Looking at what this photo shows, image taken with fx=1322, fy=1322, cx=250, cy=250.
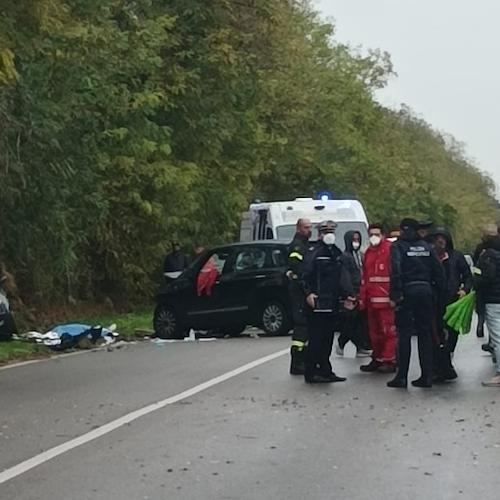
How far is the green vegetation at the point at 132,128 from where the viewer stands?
23672mm

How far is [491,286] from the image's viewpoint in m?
14.5

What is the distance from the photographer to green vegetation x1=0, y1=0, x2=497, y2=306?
2367 cm

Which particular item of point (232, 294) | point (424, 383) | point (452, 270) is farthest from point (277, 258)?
point (424, 383)

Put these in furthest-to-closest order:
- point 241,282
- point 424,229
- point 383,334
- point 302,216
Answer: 1. point 302,216
2. point 241,282
3. point 383,334
4. point 424,229

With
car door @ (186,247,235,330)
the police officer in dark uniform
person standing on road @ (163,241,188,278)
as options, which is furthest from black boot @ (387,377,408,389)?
person standing on road @ (163,241,188,278)

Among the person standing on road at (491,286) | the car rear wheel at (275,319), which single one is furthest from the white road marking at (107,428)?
the car rear wheel at (275,319)

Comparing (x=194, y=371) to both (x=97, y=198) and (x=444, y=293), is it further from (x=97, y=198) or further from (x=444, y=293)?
(x=97, y=198)

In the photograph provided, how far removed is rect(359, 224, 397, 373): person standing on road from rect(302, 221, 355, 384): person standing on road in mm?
1014

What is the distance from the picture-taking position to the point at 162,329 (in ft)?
81.9

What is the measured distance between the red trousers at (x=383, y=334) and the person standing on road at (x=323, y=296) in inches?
43.9

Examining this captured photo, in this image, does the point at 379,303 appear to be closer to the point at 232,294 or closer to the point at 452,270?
the point at 452,270

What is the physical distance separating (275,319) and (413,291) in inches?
372

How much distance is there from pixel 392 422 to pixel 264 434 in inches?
53.6

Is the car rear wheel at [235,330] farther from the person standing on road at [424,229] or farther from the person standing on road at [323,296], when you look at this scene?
the person standing on road at [424,229]
